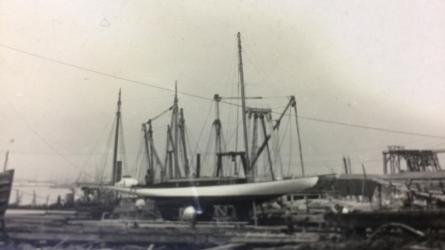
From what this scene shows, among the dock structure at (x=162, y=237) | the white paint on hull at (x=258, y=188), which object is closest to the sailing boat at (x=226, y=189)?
the white paint on hull at (x=258, y=188)

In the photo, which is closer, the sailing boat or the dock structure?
the dock structure

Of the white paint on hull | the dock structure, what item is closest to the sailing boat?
the white paint on hull

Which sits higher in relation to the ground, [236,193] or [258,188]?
[258,188]

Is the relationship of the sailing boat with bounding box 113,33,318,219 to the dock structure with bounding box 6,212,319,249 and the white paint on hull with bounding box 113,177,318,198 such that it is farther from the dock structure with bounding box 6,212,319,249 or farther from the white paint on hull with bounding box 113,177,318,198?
the dock structure with bounding box 6,212,319,249

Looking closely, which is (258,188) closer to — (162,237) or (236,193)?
(236,193)

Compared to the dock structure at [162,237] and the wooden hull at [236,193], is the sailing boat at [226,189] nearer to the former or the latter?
the wooden hull at [236,193]

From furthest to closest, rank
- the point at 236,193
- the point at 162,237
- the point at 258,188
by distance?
the point at 236,193 < the point at 258,188 < the point at 162,237

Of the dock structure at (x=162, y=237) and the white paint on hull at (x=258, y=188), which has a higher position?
the white paint on hull at (x=258, y=188)

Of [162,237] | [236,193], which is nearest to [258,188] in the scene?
[236,193]

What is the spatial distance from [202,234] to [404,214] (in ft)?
16.2

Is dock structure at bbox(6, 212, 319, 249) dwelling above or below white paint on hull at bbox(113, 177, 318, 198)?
below

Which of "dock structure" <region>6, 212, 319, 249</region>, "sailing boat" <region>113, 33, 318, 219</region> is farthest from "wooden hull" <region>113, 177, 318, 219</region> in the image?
"dock structure" <region>6, 212, 319, 249</region>

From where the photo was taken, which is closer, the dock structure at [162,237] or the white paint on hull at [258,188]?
the dock structure at [162,237]

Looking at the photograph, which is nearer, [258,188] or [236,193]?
[258,188]
